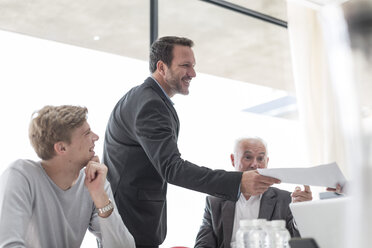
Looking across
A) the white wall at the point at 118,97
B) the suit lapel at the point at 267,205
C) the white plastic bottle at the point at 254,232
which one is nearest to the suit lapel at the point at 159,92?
the suit lapel at the point at 267,205

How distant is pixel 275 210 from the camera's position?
2.37 meters

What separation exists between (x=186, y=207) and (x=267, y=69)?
1.78 metres

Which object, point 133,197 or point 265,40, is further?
point 265,40

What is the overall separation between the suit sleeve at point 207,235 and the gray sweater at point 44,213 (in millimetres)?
590

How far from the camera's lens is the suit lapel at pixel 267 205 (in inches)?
92.6

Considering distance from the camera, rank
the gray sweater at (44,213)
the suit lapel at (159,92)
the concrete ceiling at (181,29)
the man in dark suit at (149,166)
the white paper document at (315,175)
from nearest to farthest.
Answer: the white paper document at (315,175) < the gray sweater at (44,213) < the man in dark suit at (149,166) < the suit lapel at (159,92) < the concrete ceiling at (181,29)

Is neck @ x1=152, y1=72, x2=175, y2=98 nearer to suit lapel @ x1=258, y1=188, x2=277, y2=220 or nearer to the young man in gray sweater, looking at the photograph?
the young man in gray sweater

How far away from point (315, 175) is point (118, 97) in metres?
2.30

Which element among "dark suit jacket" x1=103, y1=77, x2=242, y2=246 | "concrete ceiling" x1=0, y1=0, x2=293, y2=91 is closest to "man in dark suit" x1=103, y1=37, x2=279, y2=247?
"dark suit jacket" x1=103, y1=77, x2=242, y2=246

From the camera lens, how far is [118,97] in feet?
11.5

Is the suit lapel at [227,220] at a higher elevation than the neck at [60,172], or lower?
lower

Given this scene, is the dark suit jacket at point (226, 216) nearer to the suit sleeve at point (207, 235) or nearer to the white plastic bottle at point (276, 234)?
the suit sleeve at point (207, 235)

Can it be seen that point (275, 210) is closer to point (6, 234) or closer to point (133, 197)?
point (133, 197)

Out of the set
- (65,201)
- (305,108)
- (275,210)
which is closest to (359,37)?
(65,201)
